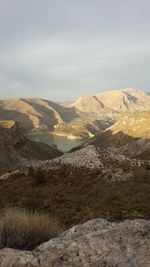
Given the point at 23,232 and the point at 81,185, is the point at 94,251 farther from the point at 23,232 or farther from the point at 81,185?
the point at 81,185

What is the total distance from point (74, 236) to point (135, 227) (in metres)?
0.84

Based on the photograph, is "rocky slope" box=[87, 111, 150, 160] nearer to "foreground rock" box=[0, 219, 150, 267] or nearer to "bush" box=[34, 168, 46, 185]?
"bush" box=[34, 168, 46, 185]

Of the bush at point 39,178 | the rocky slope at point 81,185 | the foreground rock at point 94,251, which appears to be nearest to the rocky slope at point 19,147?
the rocky slope at point 81,185

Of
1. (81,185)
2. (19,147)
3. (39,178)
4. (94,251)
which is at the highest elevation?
(94,251)

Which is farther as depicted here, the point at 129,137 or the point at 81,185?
the point at 129,137

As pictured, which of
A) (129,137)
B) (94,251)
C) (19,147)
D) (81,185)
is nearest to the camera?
(94,251)

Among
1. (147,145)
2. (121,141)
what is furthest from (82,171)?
(121,141)

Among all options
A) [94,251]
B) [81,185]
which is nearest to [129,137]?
[81,185]

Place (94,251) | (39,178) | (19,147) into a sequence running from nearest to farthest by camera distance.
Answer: (94,251) → (39,178) → (19,147)

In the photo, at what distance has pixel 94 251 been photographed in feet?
15.8

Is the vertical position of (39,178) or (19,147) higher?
(39,178)

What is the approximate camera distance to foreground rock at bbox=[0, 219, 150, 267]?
464cm

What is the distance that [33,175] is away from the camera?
1234 inches

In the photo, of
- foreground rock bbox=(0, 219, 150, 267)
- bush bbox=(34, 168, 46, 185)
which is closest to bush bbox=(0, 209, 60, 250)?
foreground rock bbox=(0, 219, 150, 267)
